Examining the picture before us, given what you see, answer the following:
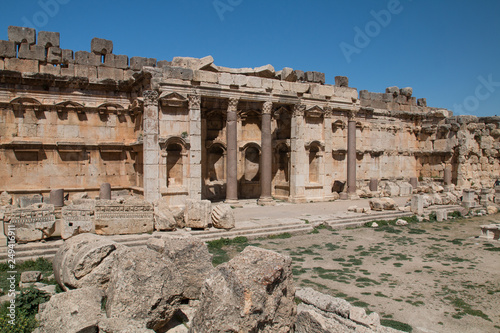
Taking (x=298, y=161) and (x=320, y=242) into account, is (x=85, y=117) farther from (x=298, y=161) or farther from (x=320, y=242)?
(x=320, y=242)

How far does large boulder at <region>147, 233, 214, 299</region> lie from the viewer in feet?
20.8

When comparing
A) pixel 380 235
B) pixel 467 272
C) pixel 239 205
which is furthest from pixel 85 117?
pixel 467 272

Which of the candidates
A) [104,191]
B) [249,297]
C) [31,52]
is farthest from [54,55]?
[249,297]

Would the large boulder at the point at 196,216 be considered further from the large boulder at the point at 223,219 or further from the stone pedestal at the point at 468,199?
the stone pedestal at the point at 468,199

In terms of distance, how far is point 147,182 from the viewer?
54.0 feet

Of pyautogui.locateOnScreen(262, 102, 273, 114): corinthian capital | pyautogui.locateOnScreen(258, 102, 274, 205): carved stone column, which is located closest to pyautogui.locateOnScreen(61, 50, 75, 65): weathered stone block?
pyautogui.locateOnScreen(262, 102, 273, 114): corinthian capital

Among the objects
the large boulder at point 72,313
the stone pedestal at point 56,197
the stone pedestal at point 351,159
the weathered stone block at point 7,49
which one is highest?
the weathered stone block at point 7,49

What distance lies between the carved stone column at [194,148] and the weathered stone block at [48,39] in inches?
282

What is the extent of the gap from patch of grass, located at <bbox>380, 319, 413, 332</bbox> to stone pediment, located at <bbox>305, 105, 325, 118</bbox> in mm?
15664

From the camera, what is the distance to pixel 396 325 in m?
5.91

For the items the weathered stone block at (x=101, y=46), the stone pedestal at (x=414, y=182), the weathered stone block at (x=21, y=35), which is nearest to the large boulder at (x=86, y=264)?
the weathered stone block at (x=101, y=46)

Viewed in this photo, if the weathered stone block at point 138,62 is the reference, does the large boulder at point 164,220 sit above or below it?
below

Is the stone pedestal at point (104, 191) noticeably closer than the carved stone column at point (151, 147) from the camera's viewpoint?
No

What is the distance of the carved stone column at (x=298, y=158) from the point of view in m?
20.3
